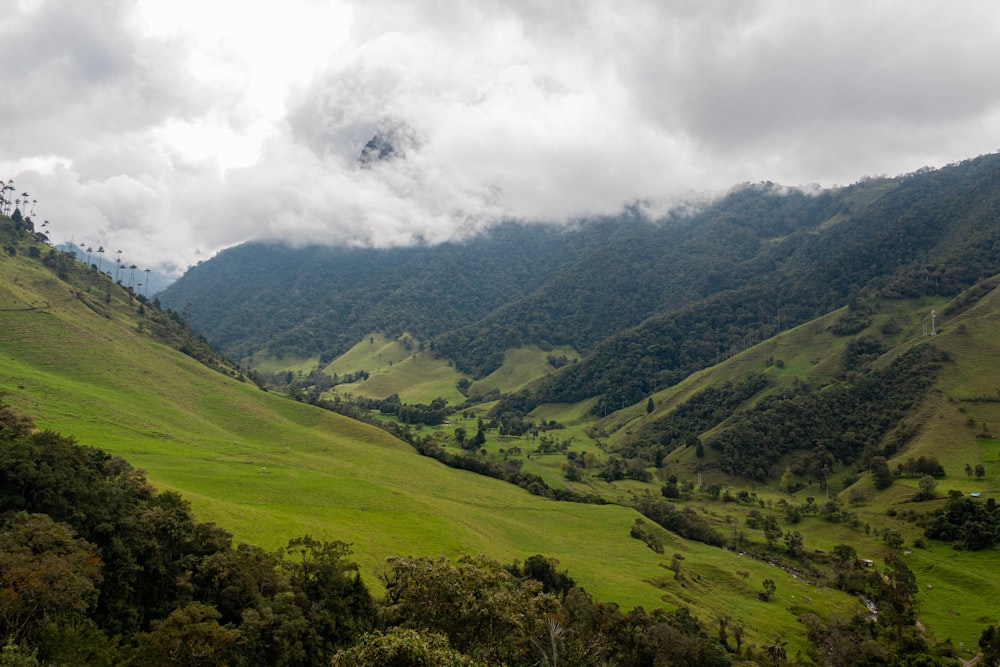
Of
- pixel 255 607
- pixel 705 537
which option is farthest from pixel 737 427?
pixel 255 607

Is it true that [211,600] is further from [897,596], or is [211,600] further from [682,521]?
[682,521]

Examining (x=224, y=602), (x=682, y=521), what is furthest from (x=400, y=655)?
(x=682, y=521)

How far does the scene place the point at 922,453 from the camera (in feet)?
488

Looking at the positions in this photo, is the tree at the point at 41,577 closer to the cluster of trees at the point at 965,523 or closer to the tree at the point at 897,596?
the tree at the point at 897,596

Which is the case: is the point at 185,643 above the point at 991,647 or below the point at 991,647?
below

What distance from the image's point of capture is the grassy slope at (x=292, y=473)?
8175 cm

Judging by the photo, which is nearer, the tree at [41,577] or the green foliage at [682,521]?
the tree at [41,577]

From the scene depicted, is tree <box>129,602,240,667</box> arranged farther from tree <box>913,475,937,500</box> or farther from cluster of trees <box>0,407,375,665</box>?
tree <box>913,475,937,500</box>

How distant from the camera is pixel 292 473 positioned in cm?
9825

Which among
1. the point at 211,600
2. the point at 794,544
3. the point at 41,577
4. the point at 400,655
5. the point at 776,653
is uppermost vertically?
the point at 400,655

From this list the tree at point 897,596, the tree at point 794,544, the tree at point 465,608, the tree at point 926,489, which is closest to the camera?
the tree at point 465,608

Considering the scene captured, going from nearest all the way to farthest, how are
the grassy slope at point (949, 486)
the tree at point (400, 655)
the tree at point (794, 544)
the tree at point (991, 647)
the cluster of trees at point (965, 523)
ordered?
the tree at point (400, 655) → the tree at point (991, 647) → the grassy slope at point (949, 486) → the cluster of trees at point (965, 523) → the tree at point (794, 544)

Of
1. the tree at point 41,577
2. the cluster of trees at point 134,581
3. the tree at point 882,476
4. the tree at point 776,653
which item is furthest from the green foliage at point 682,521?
the tree at point 41,577

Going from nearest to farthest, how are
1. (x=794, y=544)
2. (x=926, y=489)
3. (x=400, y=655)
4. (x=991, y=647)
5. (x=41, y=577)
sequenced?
(x=400, y=655) < (x=41, y=577) < (x=991, y=647) < (x=794, y=544) < (x=926, y=489)
